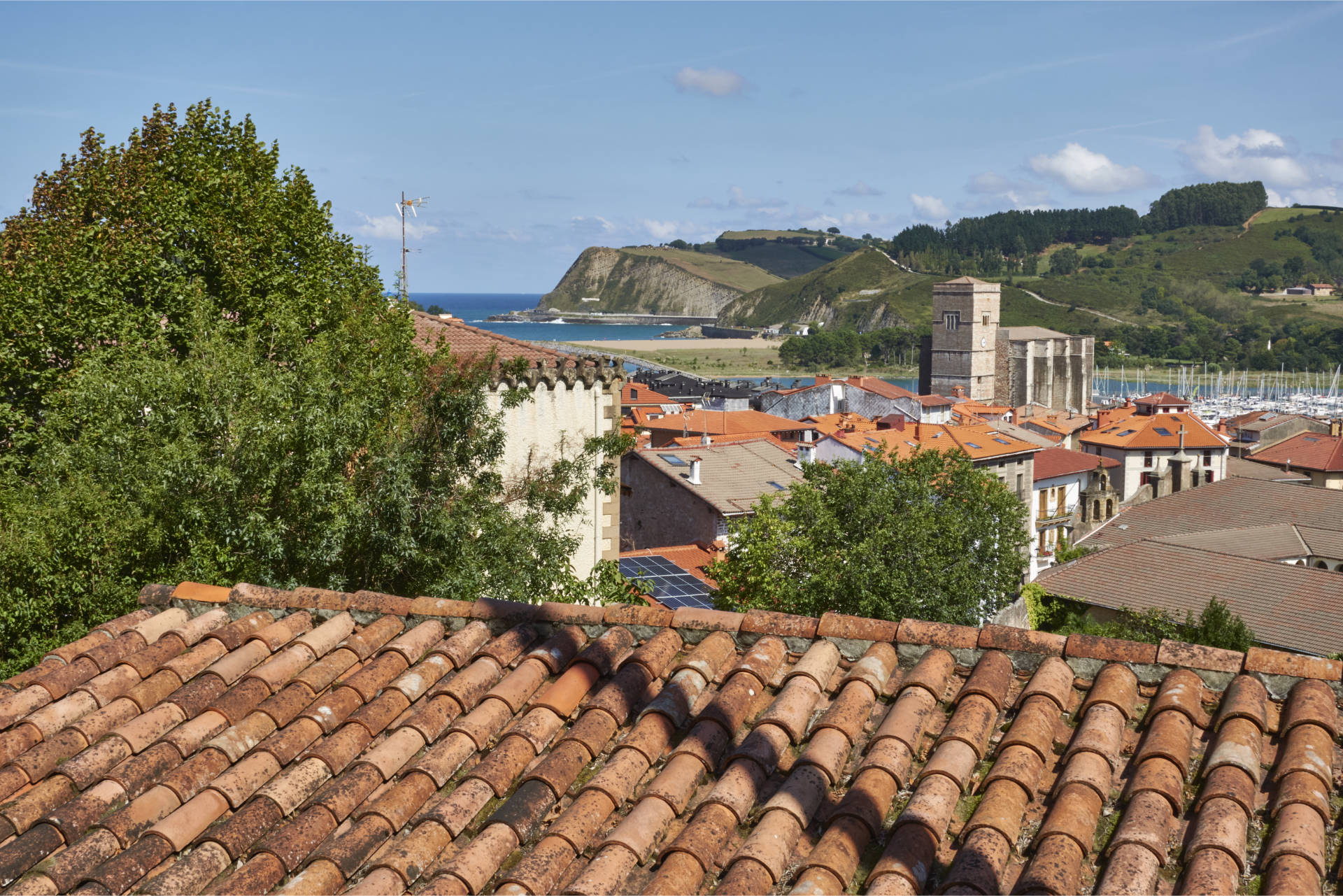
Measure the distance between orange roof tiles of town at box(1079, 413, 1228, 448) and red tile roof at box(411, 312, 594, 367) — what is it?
64608mm

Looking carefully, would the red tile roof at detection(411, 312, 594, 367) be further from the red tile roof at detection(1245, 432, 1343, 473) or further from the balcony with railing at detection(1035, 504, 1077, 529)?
the red tile roof at detection(1245, 432, 1343, 473)

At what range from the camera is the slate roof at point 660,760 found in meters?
4.11

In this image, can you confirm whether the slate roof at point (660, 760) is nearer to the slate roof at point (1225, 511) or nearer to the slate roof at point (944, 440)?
the slate roof at point (1225, 511)

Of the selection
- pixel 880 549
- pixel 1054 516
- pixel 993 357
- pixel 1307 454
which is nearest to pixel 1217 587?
pixel 880 549

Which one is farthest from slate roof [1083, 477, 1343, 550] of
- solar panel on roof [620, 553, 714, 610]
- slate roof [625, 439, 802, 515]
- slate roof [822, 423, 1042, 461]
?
solar panel on roof [620, 553, 714, 610]

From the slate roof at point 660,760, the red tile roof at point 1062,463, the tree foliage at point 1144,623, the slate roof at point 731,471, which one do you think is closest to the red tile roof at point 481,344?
the tree foliage at point 1144,623

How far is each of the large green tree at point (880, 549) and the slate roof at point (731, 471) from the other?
25.3 ft

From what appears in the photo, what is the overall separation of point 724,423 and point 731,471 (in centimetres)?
2350

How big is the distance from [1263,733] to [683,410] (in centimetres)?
7042

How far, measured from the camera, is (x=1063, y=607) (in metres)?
32.8

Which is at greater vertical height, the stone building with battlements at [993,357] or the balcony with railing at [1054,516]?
the stone building with battlements at [993,357]

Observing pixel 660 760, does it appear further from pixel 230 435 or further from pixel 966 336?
pixel 966 336

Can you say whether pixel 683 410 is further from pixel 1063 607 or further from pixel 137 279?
pixel 137 279

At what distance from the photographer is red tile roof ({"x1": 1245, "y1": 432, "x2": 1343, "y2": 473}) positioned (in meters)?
67.7
